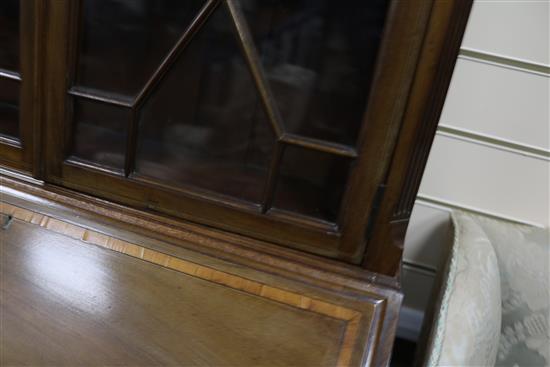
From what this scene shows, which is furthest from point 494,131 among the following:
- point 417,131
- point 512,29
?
point 417,131

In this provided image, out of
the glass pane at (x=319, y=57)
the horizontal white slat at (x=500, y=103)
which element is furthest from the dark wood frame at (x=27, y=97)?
the horizontal white slat at (x=500, y=103)

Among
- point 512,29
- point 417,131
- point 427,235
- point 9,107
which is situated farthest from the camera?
point 427,235

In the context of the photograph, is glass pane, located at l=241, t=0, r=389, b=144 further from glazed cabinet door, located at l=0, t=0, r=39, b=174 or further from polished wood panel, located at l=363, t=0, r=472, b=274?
glazed cabinet door, located at l=0, t=0, r=39, b=174

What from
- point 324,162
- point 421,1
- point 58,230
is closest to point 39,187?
point 58,230

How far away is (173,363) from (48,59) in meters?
0.35

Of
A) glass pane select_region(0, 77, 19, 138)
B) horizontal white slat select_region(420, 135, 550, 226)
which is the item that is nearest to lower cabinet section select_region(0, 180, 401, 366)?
glass pane select_region(0, 77, 19, 138)

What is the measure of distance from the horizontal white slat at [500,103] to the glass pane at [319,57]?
37 cm

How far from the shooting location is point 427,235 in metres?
0.88

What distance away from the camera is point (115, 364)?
0.48 meters

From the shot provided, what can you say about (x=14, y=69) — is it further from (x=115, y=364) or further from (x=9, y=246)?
(x=115, y=364)

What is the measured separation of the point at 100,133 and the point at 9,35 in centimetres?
15

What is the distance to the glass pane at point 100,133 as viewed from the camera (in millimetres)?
553

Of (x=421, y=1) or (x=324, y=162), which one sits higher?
(x=421, y=1)

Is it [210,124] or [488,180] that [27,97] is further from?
[488,180]
